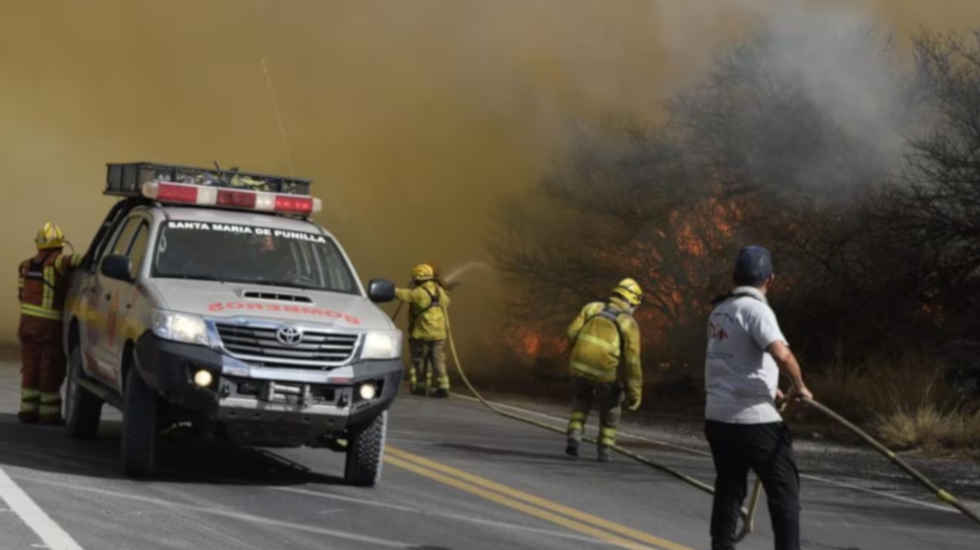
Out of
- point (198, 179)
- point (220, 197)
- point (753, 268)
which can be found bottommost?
point (753, 268)

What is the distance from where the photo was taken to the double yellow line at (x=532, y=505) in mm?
9562

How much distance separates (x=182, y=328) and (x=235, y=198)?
2.00 meters

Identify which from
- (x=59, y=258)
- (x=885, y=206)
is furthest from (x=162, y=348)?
(x=885, y=206)

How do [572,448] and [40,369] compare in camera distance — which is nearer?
[40,369]

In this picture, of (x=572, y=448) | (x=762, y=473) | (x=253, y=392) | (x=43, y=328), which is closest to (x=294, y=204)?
(x=253, y=392)

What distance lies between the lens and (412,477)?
1176 cm

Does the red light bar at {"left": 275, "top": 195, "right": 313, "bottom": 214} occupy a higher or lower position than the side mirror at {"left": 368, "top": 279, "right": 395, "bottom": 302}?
higher

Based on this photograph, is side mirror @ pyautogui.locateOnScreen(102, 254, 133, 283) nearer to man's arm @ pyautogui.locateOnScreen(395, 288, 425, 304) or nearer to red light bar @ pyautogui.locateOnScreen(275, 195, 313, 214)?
red light bar @ pyautogui.locateOnScreen(275, 195, 313, 214)

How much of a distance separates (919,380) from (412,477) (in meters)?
9.59

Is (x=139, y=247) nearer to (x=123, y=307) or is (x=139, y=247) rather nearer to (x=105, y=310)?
(x=105, y=310)

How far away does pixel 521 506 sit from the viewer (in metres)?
10.6

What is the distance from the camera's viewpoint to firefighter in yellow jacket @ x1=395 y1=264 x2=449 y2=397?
66.0ft

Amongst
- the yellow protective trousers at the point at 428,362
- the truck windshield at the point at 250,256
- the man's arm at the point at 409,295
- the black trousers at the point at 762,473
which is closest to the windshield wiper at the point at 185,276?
the truck windshield at the point at 250,256

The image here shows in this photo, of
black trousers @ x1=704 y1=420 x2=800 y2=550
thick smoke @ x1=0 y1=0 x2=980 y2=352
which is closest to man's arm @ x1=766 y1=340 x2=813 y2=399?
black trousers @ x1=704 y1=420 x2=800 y2=550
